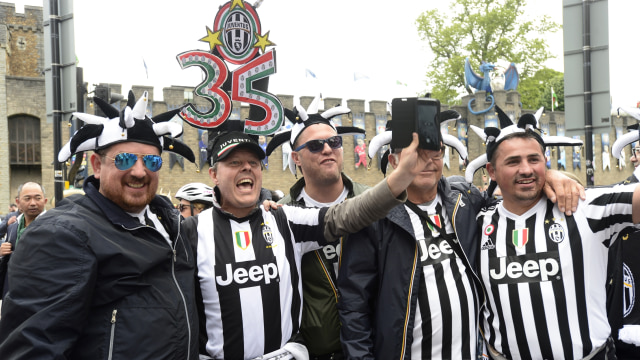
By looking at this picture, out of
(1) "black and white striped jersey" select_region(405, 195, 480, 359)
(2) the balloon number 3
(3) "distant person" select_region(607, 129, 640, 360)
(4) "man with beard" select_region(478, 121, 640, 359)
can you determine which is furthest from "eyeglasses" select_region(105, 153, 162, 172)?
(3) "distant person" select_region(607, 129, 640, 360)

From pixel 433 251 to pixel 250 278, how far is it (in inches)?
44.6

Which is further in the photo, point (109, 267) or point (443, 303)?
point (443, 303)

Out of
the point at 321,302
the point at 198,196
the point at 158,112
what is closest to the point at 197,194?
the point at 198,196

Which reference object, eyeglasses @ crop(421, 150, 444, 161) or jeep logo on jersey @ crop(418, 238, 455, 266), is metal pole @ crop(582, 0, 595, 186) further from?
jeep logo on jersey @ crop(418, 238, 455, 266)

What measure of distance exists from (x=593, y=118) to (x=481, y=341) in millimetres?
5114

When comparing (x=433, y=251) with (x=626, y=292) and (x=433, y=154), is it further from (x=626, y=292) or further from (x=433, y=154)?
(x=626, y=292)

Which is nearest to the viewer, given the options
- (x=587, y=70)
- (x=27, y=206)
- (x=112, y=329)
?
(x=112, y=329)

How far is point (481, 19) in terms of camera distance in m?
31.9

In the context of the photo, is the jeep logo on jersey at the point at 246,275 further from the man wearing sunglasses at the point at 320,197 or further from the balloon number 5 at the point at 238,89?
the balloon number 5 at the point at 238,89

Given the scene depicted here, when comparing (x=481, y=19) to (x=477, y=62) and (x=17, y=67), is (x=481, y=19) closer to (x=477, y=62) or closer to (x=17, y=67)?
(x=477, y=62)

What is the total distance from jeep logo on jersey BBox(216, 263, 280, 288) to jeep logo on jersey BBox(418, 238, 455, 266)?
910 millimetres

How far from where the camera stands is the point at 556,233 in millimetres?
3225

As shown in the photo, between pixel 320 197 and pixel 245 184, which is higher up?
pixel 245 184

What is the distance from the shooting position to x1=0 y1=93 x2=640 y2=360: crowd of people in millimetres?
2750
